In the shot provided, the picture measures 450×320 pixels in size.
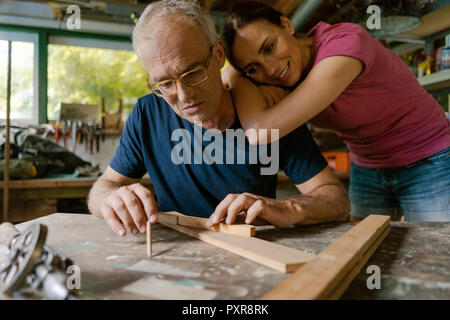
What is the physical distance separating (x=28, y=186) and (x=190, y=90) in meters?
2.62

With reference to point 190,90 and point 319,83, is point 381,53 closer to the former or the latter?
point 319,83

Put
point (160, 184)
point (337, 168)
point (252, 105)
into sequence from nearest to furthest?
point (252, 105)
point (160, 184)
point (337, 168)

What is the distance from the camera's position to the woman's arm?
1.29m

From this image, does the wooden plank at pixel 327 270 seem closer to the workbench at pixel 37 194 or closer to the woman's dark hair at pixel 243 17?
the woman's dark hair at pixel 243 17

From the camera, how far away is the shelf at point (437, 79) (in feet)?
9.34

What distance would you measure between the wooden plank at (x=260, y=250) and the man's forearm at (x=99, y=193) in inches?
18.8

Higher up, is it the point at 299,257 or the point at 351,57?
the point at 351,57

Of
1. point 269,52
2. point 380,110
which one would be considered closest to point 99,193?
point 269,52

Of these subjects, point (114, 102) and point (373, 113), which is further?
point (114, 102)

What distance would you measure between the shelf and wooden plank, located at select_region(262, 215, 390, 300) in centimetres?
251

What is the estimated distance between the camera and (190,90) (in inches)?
53.4

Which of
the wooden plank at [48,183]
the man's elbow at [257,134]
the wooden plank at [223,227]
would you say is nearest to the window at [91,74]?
the wooden plank at [48,183]

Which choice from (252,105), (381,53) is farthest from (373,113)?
(252,105)

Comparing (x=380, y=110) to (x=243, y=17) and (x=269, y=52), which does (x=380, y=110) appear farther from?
(x=243, y=17)
